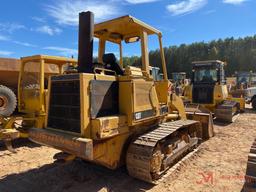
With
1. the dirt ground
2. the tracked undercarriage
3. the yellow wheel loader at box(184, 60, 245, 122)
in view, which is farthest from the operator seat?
the yellow wheel loader at box(184, 60, 245, 122)

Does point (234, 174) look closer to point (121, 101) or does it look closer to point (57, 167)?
point (121, 101)

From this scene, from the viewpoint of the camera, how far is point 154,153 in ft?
14.9

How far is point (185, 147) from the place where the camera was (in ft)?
19.2

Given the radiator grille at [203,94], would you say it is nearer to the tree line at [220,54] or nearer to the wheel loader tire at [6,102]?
the wheel loader tire at [6,102]

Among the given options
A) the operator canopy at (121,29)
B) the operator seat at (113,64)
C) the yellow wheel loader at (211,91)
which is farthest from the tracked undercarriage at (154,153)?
the yellow wheel loader at (211,91)

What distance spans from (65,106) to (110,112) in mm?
771

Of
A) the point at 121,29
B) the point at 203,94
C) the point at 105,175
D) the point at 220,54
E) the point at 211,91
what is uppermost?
the point at 220,54

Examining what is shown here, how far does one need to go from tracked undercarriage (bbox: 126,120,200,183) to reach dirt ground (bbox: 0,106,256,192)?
0.77 feet

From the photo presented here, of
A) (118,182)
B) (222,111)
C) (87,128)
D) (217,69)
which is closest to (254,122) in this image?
(222,111)

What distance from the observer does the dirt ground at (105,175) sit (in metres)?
4.50

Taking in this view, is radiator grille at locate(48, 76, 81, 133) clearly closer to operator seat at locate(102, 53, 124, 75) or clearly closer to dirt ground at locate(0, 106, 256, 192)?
operator seat at locate(102, 53, 124, 75)

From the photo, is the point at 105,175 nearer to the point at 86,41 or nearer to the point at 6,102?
the point at 86,41

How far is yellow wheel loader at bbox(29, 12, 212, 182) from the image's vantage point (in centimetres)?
387

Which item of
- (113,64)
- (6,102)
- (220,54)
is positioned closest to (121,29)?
(113,64)
